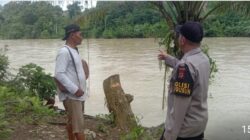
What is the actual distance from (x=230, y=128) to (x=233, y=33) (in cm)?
2782

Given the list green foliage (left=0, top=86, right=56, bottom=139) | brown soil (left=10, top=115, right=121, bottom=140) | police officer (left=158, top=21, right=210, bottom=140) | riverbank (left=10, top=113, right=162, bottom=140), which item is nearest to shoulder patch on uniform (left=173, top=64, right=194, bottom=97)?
police officer (left=158, top=21, right=210, bottom=140)

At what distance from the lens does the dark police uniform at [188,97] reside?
2582mm

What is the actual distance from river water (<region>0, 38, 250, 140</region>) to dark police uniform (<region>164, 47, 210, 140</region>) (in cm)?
439

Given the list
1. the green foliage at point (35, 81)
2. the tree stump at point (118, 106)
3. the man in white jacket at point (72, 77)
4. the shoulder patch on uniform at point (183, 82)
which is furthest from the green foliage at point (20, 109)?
the shoulder patch on uniform at point (183, 82)

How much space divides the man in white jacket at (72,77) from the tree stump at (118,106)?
6.93 feet

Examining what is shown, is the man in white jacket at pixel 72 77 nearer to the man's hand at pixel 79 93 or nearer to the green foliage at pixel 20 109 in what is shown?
the man's hand at pixel 79 93

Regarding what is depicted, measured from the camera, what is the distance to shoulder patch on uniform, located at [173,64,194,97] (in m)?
2.56

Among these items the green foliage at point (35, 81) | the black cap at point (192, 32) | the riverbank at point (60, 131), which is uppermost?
the black cap at point (192, 32)

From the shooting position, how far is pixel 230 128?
27.1 feet

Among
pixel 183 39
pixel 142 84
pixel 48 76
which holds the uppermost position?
pixel 183 39

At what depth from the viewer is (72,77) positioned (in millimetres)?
4133

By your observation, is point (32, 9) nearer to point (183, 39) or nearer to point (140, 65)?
point (140, 65)

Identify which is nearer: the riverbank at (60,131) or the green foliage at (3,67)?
the riverbank at (60,131)

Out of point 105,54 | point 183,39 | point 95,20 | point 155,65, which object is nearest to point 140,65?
point 155,65
